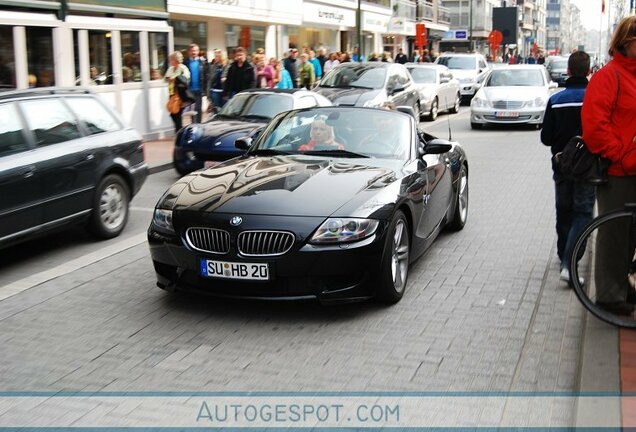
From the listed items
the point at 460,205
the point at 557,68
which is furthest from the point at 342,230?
the point at 557,68

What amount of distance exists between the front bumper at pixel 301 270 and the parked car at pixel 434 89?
56.2 ft

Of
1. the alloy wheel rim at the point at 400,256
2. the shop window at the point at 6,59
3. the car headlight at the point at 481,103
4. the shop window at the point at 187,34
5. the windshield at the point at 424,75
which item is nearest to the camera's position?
the alloy wheel rim at the point at 400,256

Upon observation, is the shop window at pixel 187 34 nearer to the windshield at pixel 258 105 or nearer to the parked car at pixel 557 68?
the windshield at pixel 258 105

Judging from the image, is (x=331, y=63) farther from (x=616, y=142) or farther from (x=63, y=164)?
(x=616, y=142)

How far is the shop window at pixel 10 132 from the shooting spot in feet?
23.0

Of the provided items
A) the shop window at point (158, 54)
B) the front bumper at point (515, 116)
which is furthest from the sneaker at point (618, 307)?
the front bumper at point (515, 116)

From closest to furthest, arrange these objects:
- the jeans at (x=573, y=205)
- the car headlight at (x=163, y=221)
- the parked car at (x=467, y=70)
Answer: the car headlight at (x=163, y=221) < the jeans at (x=573, y=205) < the parked car at (x=467, y=70)

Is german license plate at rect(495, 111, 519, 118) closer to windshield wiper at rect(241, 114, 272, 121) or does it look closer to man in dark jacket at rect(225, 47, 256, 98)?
man in dark jacket at rect(225, 47, 256, 98)

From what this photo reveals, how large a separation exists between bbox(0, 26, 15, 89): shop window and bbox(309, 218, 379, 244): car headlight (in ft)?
32.6

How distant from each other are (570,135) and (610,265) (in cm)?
143

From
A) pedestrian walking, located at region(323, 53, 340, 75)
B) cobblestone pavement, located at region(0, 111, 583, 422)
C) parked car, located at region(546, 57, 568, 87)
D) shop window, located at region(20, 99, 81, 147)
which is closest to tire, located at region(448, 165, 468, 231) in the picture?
cobblestone pavement, located at region(0, 111, 583, 422)

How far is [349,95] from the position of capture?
18016 millimetres

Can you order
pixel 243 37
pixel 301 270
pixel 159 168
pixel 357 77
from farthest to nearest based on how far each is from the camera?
pixel 243 37 → pixel 357 77 → pixel 159 168 → pixel 301 270

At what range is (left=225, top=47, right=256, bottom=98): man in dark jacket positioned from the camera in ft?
56.5
